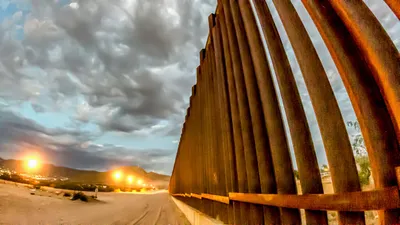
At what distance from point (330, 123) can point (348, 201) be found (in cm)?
33

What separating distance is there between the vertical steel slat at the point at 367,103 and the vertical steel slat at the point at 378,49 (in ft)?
0.18

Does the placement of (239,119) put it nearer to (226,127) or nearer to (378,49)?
(226,127)

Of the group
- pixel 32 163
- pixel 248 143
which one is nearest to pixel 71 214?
pixel 248 143

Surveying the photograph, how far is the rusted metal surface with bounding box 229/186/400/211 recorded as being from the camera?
0.71m

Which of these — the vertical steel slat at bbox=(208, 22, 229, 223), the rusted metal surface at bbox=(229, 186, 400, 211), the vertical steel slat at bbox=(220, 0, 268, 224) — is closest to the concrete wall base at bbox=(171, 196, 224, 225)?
the vertical steel slat at bbox=(208, 22, 229, 223)

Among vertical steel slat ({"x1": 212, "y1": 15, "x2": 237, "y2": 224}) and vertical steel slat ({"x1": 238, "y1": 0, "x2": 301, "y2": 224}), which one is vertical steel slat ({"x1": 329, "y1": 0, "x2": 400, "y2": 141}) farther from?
vertical steel slat ({"x1": 212, "y1": 15, "x2": 237, "y2": 224})

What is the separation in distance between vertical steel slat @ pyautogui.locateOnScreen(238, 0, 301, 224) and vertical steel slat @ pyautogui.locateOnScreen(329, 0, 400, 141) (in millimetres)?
772

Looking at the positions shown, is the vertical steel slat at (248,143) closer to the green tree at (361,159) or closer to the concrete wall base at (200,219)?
the concrete wall base at (200,219)

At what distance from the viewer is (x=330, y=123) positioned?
3.44ft

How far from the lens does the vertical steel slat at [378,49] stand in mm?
695

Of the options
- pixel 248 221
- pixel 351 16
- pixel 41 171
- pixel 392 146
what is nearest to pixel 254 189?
pixel 248 221

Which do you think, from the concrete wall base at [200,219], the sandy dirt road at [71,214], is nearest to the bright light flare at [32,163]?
the sandy dirt road at [71,214]

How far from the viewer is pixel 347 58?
907 millimetres

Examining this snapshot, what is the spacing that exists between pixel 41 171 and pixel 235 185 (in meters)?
232
